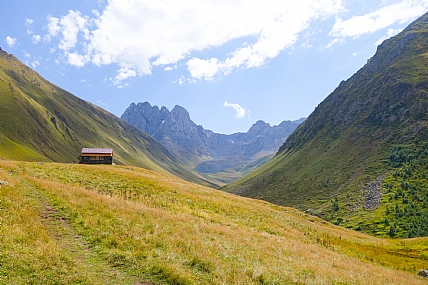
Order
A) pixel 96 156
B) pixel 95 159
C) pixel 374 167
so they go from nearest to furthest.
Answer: pixel 95 159, pixel 96 156, pixel 374 167

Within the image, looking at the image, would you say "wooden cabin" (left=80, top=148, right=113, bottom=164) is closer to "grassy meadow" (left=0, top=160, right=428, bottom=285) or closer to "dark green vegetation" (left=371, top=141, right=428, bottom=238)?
"grassy meadow" (left=0, top=160, right=428, bottom=285)

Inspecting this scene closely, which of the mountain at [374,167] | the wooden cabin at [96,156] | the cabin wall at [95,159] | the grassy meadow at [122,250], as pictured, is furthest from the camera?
the wooden cabin at [96,156]

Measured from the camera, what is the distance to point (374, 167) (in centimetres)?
12238

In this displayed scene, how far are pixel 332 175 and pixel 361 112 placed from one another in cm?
7359

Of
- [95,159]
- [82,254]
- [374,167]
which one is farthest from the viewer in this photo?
[374,167]

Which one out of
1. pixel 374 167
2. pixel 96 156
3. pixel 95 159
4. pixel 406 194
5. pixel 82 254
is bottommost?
pixel 406 194

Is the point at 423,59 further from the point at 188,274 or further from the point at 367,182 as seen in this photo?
the point at 188,274

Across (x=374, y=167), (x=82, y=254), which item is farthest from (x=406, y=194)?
(x=82, y=254)

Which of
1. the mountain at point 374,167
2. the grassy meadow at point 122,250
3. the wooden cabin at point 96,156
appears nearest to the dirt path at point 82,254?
the grassy meadow at point 122,250

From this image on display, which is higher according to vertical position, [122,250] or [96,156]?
[96,156]

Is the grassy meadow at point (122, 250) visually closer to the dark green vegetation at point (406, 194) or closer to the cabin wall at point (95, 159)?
the cabin wall at point (95, 159)

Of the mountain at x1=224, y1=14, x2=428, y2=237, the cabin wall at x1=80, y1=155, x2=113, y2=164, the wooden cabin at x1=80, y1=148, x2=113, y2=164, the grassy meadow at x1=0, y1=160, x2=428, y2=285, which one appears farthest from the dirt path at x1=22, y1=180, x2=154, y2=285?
the mountain at x1=224, y1=14, x2=428, y2=237

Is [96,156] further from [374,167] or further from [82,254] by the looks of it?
[374,167]

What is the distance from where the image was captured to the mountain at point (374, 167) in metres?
86.0
